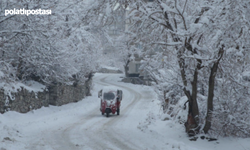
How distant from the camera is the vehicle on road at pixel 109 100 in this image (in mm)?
20344

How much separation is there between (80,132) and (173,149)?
15.4ft

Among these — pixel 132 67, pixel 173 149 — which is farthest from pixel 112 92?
pixel 132 67

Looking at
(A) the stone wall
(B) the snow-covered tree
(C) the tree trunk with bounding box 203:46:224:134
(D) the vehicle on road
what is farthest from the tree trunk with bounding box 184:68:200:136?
(A) the stone wall

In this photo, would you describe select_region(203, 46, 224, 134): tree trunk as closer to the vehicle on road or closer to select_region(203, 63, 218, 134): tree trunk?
select_region(203, 63, 218, 134): tree trunk

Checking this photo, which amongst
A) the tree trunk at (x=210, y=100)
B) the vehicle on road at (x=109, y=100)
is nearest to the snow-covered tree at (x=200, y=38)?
the tree trunk at (x=210, y=100)

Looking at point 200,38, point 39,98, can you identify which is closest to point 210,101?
point 200,38

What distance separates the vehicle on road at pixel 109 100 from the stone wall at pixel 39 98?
4.12 m

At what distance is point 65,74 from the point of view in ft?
76.6

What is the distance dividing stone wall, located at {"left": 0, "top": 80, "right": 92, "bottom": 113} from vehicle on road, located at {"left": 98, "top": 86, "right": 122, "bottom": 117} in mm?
4120

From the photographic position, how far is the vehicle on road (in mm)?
20344

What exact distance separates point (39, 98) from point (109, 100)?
4719 mm

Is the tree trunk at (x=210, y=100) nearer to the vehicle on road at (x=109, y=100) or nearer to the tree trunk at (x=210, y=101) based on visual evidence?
the tree trunk at (x=210, y=101)

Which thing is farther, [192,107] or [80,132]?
[80,132]

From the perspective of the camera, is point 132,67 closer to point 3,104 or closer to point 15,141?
point 3,104
